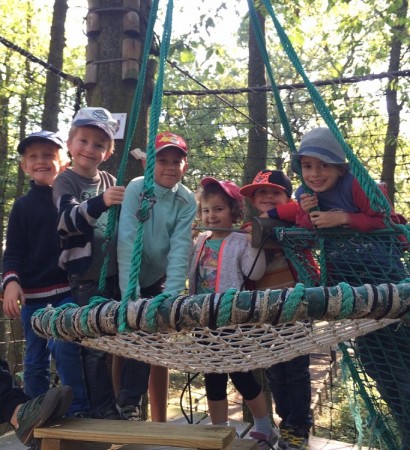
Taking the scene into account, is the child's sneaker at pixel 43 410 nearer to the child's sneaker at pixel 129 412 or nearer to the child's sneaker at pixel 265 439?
the child's sneaker at pixel 129 412

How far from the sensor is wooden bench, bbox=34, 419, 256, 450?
1512 mm

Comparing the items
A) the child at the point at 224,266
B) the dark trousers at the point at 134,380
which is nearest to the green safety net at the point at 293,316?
the child at the point at 224,266

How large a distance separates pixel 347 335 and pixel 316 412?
313 inches

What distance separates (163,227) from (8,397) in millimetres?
781

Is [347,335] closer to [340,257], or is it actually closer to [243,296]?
[243,296]

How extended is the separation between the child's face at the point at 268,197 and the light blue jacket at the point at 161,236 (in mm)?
368

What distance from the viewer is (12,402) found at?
199cm

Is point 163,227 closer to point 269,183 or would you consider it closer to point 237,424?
point 269,183

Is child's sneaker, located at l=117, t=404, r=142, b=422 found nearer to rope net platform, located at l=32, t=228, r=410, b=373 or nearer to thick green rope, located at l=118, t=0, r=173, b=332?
rope net platform, located at l=32, t=228, r=410, b=373

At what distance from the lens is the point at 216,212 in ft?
7.33

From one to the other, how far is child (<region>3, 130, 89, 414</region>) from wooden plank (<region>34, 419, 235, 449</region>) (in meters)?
0.34

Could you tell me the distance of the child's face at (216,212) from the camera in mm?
2230

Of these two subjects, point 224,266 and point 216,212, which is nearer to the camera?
point 224,266

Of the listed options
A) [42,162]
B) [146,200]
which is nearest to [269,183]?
[42,162]
